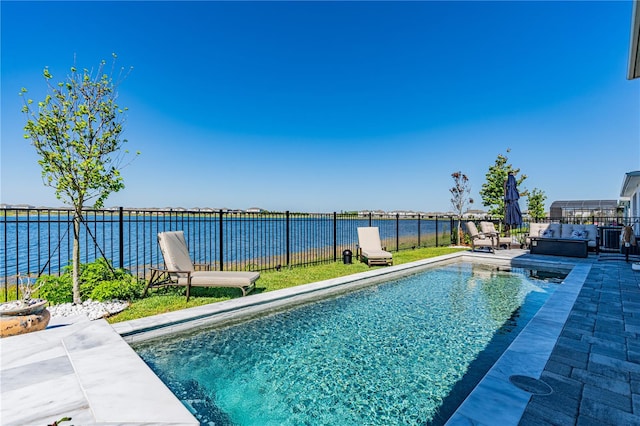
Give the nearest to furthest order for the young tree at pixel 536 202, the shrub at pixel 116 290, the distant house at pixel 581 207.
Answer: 1. the shrub at pixel 116 290
2. the young tree at pixel 536 202
3. the distant house at pixel 581 207

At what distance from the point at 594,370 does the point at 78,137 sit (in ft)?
22.1

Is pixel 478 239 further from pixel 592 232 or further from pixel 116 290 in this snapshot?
pixel 116 290

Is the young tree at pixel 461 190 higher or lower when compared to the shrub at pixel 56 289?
higher

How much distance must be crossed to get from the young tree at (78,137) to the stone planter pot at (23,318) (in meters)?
1.34

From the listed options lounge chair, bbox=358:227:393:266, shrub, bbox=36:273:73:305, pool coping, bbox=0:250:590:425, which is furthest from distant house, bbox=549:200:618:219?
shrub, bbox=36:273:73:305

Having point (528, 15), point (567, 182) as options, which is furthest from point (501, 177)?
point (567, 182)

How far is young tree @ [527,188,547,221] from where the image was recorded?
28.9 metres

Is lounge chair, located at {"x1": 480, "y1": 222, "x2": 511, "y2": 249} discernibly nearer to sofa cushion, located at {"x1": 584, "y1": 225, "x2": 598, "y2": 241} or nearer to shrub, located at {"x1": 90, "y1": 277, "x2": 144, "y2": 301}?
sofa cushion, located at {"x1": 584, "y1": 225, "x2": 598, "y2": 241}

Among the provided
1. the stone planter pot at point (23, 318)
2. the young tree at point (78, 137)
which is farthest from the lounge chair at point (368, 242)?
the stone planter pot at point (23, 318)

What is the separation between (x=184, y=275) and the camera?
5.18m

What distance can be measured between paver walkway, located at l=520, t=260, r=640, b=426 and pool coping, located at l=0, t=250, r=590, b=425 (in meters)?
0.11

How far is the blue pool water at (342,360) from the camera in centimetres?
239

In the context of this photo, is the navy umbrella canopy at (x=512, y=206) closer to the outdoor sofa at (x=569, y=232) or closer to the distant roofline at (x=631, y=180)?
the outdoor sofa at (x=569, y=232)

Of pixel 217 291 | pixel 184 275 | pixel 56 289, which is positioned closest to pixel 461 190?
pixel 217 291
